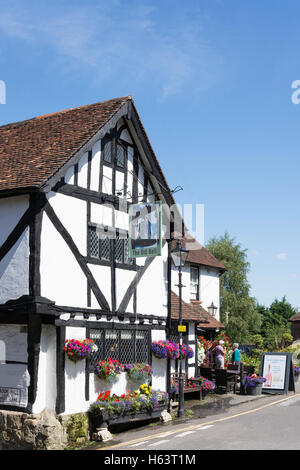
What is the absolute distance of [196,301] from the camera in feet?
88.8

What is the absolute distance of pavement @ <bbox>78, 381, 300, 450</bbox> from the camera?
43.8 feet

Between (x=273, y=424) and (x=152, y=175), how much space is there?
775cm

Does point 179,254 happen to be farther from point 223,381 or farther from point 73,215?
point 223,381

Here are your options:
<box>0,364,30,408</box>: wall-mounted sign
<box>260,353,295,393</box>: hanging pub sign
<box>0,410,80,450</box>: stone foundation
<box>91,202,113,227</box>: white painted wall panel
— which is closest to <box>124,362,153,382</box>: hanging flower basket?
<box>0,410,80,450</box>: stone foundation

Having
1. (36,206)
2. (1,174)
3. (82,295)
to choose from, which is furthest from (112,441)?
(1,174)

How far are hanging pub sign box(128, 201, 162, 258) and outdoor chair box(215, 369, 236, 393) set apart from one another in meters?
7.18

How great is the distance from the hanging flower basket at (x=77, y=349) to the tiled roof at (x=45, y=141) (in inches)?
146

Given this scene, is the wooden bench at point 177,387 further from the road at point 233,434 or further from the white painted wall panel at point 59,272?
the white painted wall panel at point 59,272

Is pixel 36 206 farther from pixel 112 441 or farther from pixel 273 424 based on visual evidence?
pixel 273 424

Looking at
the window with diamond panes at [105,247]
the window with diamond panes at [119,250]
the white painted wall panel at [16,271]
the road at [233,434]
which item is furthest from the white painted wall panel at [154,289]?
the white painted wall panel at [16,271]

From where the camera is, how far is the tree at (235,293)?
4478 centimetres

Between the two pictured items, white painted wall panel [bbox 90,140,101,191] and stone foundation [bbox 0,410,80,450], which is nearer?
stone foundation [bbox 0,410,80,450]

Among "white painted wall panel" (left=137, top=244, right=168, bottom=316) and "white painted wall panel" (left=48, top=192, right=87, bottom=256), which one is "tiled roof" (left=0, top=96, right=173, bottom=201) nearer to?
"white painted wall panel" (left=48, top=192, right=87, bottom=256)

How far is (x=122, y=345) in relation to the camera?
50.6ft
